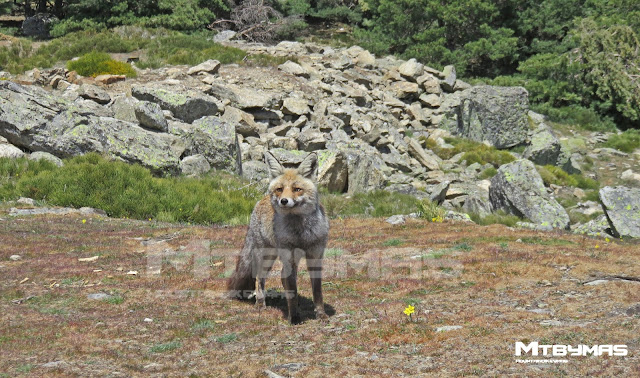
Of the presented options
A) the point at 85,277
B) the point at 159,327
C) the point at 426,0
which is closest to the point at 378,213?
the point at 85,277

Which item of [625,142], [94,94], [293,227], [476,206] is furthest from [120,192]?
[625,142]

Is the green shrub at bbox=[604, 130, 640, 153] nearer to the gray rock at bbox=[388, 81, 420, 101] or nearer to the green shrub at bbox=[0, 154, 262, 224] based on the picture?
the gray rock at bbox=[388, 81, 420, 101]

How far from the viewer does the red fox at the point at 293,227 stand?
8.12 metres

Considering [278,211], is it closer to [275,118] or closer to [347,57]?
[275,118]

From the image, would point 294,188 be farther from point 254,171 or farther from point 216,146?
point 254,171

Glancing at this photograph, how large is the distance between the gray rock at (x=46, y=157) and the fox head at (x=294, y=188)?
55.4ft

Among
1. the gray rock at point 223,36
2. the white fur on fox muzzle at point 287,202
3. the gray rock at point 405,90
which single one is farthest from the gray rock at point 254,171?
the gray rock at point 223,36

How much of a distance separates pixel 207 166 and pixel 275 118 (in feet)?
22.5

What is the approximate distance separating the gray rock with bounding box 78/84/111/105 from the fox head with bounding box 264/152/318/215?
21.7 metres

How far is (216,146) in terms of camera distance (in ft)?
85.6

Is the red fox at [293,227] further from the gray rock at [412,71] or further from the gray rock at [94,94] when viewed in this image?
the gray rock at [412,71]

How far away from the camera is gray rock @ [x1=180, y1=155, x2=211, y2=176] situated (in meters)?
24.6

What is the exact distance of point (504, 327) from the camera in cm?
761

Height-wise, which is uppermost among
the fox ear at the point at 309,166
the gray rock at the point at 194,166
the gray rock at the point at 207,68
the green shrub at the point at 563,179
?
the fox ear at the point at 309,166
